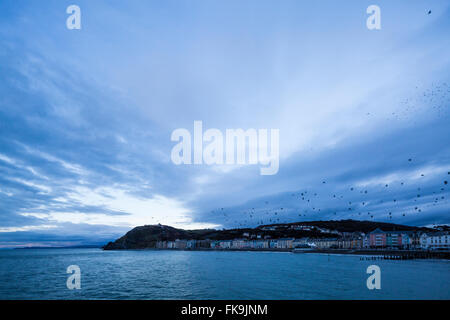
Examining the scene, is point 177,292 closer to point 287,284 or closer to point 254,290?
point 254,290

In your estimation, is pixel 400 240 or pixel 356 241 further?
pixel 356 241

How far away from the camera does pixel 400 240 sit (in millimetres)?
171500

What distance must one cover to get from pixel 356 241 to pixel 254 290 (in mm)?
182773

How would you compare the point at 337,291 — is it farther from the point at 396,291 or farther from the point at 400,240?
the point at 400,240
